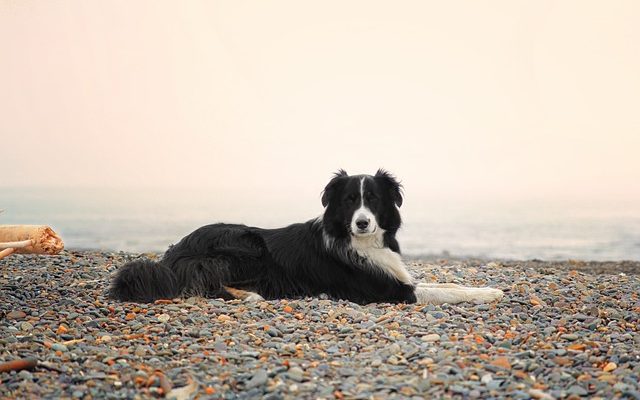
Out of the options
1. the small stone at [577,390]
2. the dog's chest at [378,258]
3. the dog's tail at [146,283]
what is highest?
the dog's chest at [378,258]

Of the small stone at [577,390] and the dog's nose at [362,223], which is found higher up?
the dog's nose at [362,223]

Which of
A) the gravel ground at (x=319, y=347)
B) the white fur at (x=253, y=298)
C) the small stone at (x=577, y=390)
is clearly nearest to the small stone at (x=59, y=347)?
the gravel ground at (x=319, y=347)

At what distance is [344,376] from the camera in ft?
17.2

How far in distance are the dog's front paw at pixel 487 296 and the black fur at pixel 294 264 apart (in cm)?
70

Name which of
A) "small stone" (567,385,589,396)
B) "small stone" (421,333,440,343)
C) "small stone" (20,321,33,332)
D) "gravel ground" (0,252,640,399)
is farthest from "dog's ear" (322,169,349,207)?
"small stone" (567,385,589,396)

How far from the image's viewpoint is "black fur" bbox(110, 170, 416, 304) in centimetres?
775

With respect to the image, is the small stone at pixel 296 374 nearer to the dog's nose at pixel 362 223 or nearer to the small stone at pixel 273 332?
the small stone at pixel 273 332

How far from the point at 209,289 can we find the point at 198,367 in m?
2.55

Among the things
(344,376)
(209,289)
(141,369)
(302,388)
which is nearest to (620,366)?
(344,376)

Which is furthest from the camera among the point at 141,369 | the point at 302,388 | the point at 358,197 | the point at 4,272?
the point at 4,272

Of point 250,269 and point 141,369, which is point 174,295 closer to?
point 250,269

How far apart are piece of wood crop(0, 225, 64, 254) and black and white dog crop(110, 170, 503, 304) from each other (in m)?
0.75

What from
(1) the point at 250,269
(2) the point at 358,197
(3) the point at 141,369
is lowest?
(3) the point at 141,369

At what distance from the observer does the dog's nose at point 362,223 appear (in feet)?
24.7
